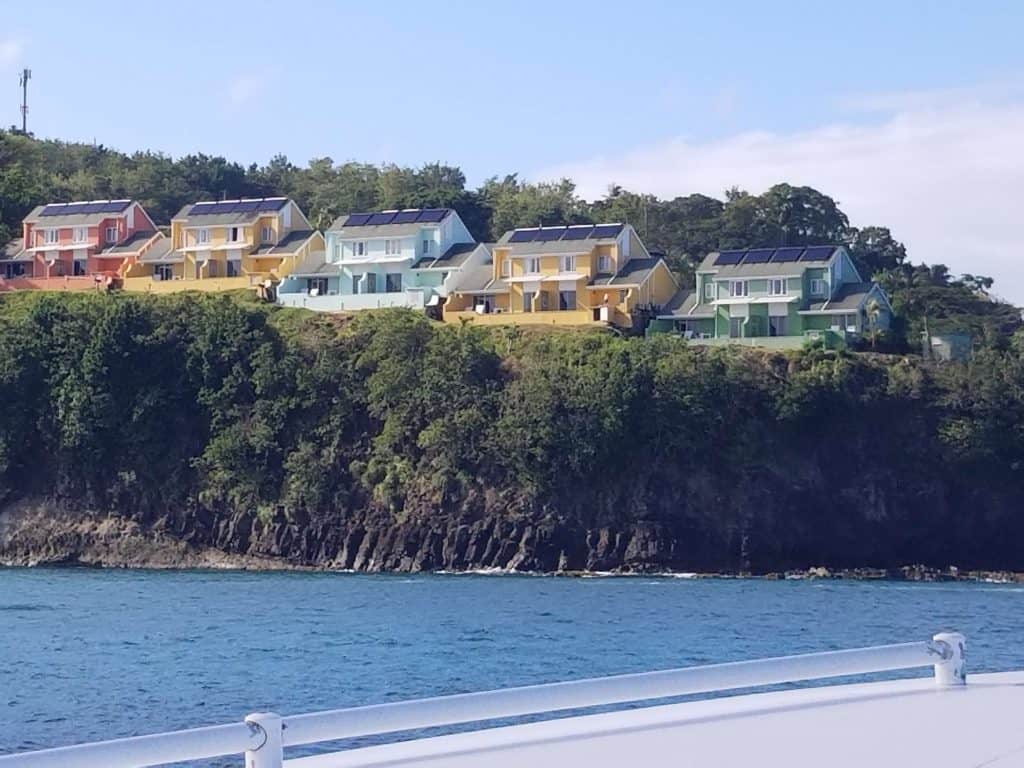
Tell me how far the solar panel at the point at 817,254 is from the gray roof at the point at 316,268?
2696cm

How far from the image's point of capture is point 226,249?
102062 mm

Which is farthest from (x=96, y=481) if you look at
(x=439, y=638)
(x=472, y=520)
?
(x=439, y=638)

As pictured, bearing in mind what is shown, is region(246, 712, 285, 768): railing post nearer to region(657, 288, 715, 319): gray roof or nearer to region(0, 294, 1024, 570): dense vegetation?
region(0, 294, 1024, 570): dense vegetation

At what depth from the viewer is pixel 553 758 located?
852 centimetres

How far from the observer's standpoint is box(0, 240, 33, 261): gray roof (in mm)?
104688

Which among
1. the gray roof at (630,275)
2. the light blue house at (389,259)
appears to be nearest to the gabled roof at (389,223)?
the light blue house at (389,259)

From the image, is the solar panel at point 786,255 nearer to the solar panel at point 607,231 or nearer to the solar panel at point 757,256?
the solar panel at point 757,256

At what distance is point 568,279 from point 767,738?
85540 millimetres

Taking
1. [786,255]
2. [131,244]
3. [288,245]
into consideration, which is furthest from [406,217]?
[786,255]

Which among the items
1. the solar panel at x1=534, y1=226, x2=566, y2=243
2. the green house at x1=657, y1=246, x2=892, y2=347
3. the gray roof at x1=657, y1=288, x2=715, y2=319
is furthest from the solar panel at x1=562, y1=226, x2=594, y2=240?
the green house at x1=657, y1=246, x2=892, y2=347

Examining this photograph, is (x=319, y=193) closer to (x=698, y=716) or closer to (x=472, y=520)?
(x=472, y=520)

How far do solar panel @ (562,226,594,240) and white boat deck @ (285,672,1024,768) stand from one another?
284ft

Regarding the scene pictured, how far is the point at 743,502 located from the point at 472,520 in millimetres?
12299

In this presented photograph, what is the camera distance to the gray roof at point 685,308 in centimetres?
9162
